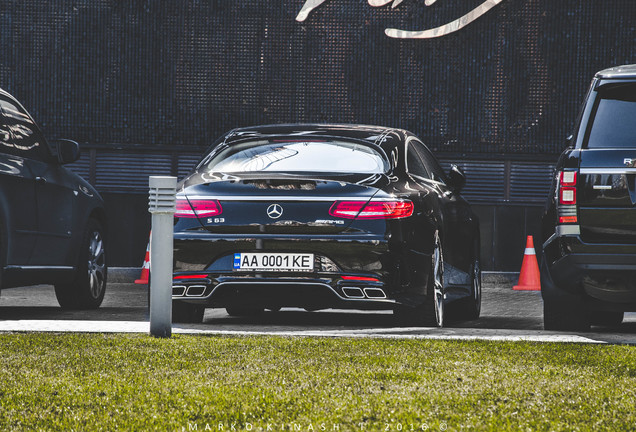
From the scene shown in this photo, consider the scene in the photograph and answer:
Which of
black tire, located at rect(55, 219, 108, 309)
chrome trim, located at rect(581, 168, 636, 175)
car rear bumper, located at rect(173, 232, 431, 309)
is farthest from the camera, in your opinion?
black tire, located at rect(55, 219, 108, 309)

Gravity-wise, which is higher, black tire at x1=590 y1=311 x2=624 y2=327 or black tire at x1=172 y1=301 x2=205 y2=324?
black tire at x1=172 y1=301 x2=205 y2=324

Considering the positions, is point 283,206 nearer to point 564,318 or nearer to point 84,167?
point 564,318

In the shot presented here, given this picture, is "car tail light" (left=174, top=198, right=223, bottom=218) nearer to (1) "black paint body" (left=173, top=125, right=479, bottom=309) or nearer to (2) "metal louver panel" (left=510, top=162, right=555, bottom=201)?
(1) "black paint body" (left=173, top=125, right=479, bottom=309)

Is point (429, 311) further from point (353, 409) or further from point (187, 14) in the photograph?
point (187, 14)

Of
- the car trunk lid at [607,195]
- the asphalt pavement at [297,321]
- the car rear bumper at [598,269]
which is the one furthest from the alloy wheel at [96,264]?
the car trunk lid at [607,195]

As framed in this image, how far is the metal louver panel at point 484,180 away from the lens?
57.4 feet

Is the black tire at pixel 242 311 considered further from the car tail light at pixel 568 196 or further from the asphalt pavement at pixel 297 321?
the car tail light at pixel 568 196

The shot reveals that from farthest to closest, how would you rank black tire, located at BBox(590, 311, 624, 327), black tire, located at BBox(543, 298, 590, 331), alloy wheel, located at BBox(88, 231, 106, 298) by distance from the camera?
1. alloy wheel, located at BBox(88, 231, 106, 298)
2. black tire, located at BBox(590, 311, 624, 327)
3. black tire, located at BBox(543, 298, 590, 331)

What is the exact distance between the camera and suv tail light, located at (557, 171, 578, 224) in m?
6.95

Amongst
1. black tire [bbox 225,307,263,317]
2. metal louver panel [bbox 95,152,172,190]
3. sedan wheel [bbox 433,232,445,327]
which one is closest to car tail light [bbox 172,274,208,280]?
sedan wheel [bbox 433,232,445,327]

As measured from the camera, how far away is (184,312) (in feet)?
25.4

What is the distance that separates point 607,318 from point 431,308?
67.7 inches

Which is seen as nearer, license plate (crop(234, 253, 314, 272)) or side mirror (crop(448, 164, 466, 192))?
license plate (crop(234, 253, 314, 272))

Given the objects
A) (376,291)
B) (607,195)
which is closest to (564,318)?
(607,195)
